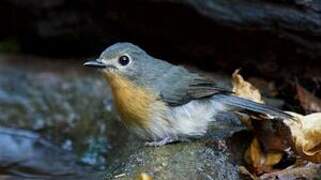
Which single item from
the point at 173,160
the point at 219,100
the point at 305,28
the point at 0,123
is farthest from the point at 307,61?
the point at 0,123

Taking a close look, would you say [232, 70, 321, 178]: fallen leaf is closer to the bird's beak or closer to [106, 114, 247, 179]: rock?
[106, 114, 247, 179]: rock

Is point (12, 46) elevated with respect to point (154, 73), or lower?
elevated

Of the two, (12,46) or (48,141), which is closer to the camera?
(48,141)

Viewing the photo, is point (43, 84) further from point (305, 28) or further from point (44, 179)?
point (305, 28)

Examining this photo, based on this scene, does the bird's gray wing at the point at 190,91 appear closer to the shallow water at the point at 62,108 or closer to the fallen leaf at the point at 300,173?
the fallen leaf at the point at 300,173

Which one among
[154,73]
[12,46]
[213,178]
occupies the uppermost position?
[12,46]

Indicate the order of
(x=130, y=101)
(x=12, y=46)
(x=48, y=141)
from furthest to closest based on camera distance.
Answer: (x=12, y=46)
(x=48, y=141)
(x=130, y=101)

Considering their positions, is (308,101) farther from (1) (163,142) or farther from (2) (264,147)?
(1) (163,142)
